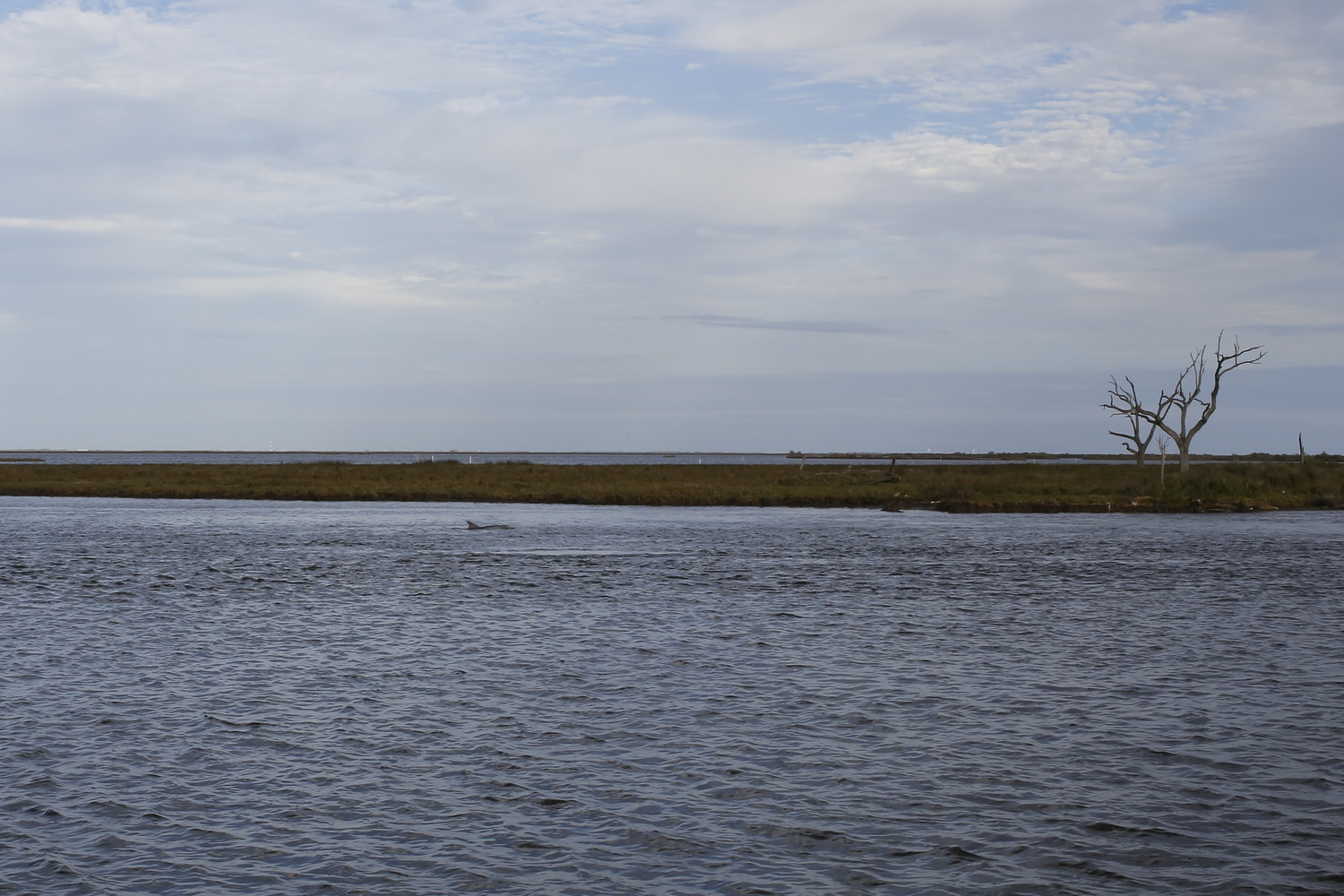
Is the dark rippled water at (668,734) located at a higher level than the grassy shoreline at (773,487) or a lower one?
lower

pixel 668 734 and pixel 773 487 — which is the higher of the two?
pixel 773 487

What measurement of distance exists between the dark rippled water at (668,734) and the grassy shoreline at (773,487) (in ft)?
106

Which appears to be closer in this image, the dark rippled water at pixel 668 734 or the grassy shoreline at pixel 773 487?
the dark rippled water at pixel 668 734

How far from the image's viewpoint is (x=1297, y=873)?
9.72m

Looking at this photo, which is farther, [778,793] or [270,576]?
[270,576]

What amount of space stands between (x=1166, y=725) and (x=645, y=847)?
8.07 m

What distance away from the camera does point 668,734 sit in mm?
14508

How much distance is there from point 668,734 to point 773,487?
59.8m

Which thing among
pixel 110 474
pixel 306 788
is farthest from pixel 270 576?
pixel 110 474

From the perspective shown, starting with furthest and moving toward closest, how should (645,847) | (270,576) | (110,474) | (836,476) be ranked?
(110,474)
(836,476)
(270,576)
(645,847)

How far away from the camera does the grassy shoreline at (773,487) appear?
206 feet

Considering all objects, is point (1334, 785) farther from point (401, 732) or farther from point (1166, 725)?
point (401, 732)

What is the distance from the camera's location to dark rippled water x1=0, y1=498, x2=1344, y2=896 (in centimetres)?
1004

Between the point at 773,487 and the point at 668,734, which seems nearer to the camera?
the point at 668,734
